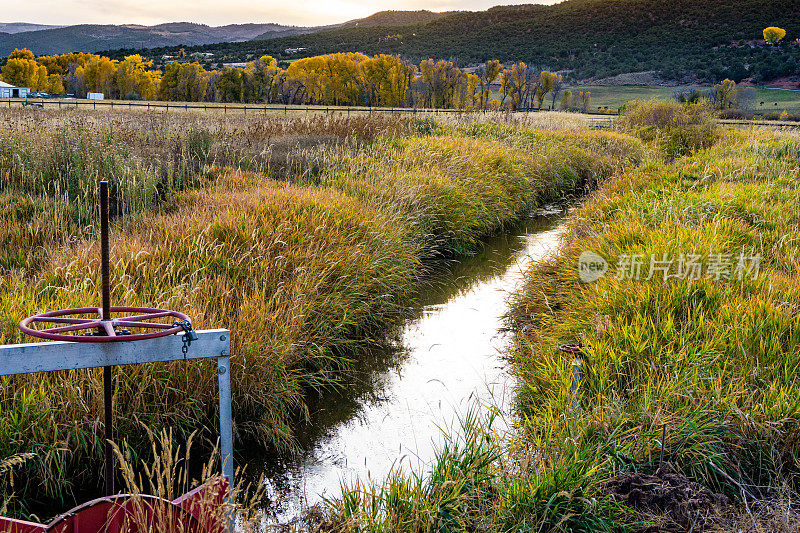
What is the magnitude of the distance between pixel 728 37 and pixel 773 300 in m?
97.1

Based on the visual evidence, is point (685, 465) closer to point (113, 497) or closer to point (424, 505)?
point (424, 505)

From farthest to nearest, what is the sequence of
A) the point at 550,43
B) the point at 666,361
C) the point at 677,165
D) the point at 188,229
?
the point at 550,43 → the point at 677,165 → the point at 188,229 → the point at 666,361

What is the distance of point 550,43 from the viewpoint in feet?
327

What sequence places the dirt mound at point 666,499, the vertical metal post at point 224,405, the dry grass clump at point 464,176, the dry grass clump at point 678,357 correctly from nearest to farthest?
1. the vertical metal post at point 224,405
2. the dirt mound at point 666,499
3. the dry grass clump at point 678,357
4. the dry grass clump at point 464,176

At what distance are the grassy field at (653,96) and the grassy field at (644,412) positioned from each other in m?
57.5

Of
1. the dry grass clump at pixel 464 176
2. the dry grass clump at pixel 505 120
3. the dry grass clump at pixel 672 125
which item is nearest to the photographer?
the dry grass clump at pixel 464 176

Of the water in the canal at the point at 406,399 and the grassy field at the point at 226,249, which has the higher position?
the grassy field at the point at 226,249

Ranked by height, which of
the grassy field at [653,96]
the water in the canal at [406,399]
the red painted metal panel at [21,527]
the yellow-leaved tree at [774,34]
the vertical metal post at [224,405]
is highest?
the yellow-leaved tree at [774,34]

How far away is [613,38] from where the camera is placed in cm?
9806

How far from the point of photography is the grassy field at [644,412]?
244 cm

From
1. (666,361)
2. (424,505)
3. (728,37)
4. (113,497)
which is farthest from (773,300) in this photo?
(728,37)

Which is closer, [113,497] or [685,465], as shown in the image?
[113,497]

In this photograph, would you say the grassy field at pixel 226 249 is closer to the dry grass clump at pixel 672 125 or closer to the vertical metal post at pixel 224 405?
the vertical metal post at pixel 224 405

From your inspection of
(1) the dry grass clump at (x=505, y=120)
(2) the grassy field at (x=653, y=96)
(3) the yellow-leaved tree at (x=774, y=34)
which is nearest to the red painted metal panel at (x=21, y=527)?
(1) the dry grass clump at (x=505, y=120)
